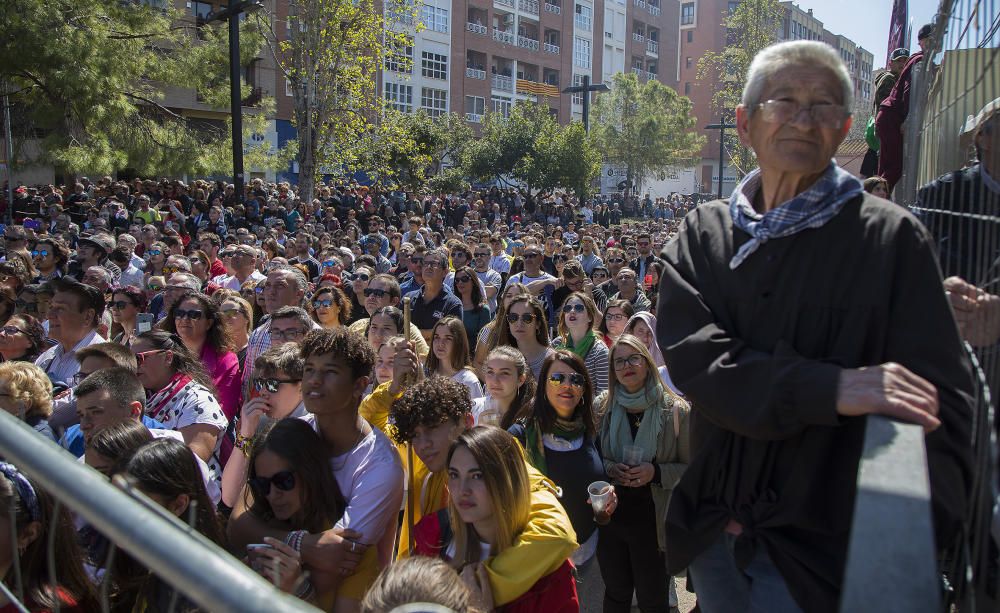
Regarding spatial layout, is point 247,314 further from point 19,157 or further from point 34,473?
point 19,157

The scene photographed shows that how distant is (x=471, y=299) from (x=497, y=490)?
5674mm

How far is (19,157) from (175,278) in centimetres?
797

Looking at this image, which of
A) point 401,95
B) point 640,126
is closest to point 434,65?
point 401,95

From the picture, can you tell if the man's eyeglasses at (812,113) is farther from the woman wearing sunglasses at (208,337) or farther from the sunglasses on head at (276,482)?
the woman wearing sunglasses at (208,337)

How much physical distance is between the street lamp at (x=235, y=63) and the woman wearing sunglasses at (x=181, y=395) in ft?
35.9

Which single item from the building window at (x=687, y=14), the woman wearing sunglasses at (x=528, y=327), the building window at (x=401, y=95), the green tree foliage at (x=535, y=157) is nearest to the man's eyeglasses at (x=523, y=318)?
the woman wearing sunglasses at (x=528, y=327)

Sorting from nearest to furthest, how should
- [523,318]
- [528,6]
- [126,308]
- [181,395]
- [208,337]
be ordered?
[181,395] < [208,337] < [523,318] < [126,308] < [528,6]

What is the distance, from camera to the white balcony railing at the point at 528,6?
56.6 m

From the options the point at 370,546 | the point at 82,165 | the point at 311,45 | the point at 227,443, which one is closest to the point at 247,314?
the point at 227,443

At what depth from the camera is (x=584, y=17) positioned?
6241 centimetres

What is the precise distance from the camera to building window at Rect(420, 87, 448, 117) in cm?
5016

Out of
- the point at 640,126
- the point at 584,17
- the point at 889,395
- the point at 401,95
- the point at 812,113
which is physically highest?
the point at 584,17

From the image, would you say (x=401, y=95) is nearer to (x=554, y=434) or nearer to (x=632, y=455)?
(x=554, y=434)

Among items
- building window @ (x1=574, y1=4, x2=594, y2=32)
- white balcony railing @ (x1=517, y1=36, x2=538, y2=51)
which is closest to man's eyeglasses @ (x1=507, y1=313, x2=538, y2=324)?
white balcony railing @ (x1=517, y1=36, x2=538, y2=51)
